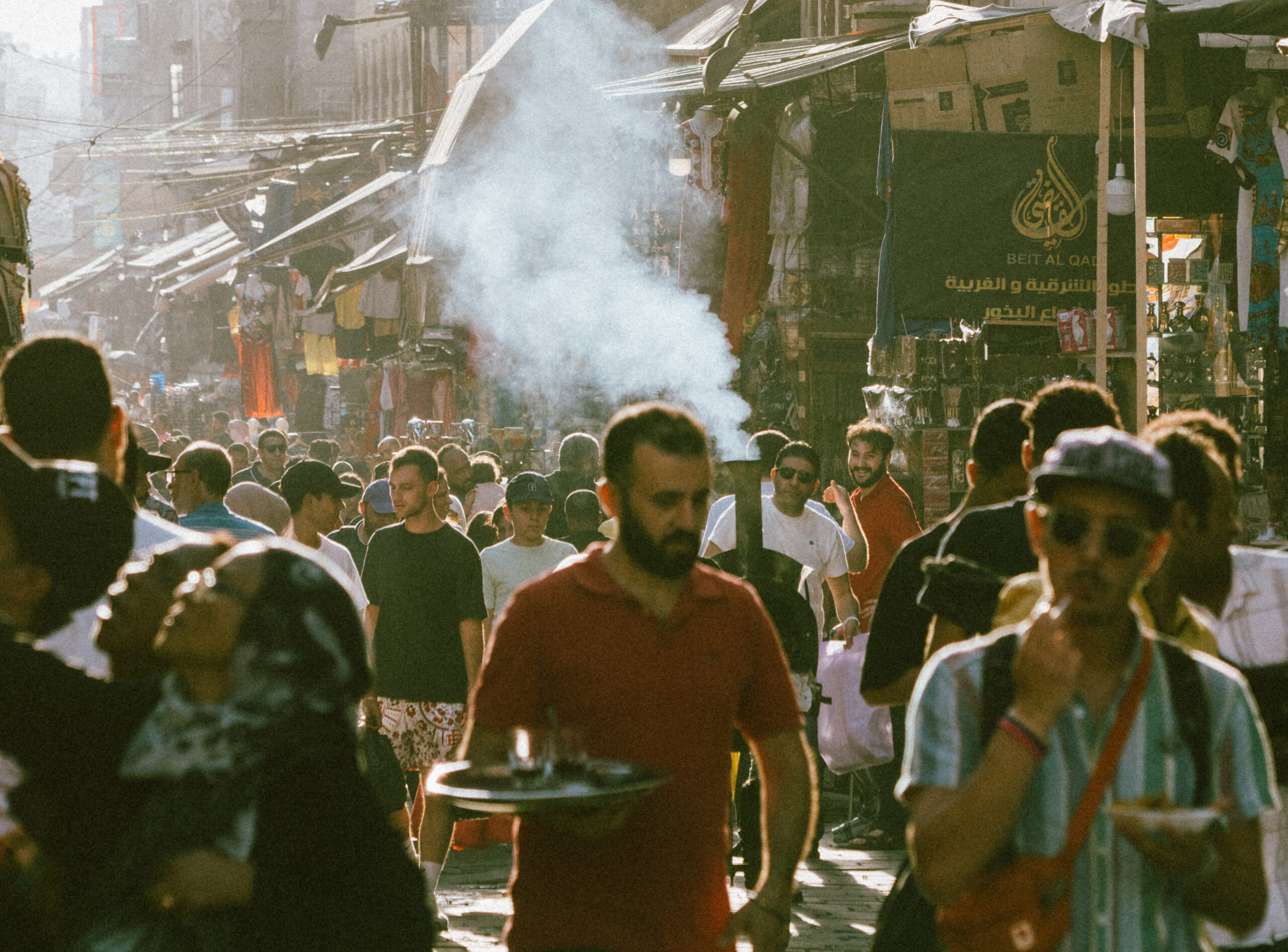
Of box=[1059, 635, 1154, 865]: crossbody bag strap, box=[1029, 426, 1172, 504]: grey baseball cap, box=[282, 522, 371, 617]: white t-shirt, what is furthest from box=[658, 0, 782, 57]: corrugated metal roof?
box=[1059, 635, 1154, 865]: crossbody bag strap

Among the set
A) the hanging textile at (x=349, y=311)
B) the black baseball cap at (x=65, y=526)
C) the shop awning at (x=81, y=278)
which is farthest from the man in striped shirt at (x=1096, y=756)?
the shop awning at (x=81, y=278)

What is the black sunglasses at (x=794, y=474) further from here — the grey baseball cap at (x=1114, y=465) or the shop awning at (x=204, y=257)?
the shop awning at (x=204, y=257)

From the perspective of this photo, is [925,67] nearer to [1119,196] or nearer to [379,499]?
[1119,196]

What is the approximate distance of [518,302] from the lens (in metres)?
21.2

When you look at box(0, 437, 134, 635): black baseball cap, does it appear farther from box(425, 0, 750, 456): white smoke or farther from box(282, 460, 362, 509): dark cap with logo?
box(425, 0, 750, 456): white smoke

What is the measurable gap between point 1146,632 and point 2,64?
146055mm

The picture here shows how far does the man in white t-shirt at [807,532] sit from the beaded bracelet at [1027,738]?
614cm

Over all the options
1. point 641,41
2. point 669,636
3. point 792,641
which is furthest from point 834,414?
point 669,636

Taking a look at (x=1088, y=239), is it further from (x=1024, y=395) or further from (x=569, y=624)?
(x=569, y=624)

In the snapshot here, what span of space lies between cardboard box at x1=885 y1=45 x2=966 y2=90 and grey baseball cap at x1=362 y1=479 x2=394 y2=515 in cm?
465

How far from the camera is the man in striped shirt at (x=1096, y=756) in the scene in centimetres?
241

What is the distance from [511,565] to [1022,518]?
4242 mm

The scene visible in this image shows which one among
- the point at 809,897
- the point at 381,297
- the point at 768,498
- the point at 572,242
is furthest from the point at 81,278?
the point at 809,897

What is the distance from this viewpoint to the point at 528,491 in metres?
8.01
